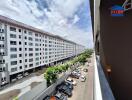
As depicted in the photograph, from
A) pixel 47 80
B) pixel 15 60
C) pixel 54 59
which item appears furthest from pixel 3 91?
pixel 54 59

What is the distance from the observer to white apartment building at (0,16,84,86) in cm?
1781

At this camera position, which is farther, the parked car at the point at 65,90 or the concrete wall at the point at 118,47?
the parked car at the point at 65,90

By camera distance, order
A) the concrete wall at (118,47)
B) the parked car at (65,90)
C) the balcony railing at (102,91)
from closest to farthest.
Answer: the balcony railing at (102,91) < the concrete wall at (118,47) < the parked car at (65,90)

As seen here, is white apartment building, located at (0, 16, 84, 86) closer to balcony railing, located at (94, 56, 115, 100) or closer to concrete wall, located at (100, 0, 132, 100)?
concrete wall, located at (100, 0, 132, 100)

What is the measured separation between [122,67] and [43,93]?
1040 centimetres

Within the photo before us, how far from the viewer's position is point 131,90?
445 cm

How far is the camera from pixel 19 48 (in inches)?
827

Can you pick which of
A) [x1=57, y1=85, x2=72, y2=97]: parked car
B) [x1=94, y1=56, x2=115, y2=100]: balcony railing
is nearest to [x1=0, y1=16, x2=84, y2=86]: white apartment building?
[x1=57, y1=85, x2=72, y2=97]: parked car

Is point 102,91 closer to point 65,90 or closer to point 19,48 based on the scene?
point 65,90

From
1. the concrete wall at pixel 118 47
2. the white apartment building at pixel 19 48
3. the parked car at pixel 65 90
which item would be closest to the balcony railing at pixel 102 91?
the concrete wall at pixel 118 47

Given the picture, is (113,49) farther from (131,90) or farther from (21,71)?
(21,71)

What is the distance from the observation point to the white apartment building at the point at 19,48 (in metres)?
17.8

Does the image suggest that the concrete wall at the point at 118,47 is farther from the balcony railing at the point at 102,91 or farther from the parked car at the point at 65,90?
the parked car at the point at 65,90

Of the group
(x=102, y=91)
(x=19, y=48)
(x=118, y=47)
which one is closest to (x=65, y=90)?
(x=19, y=48)
